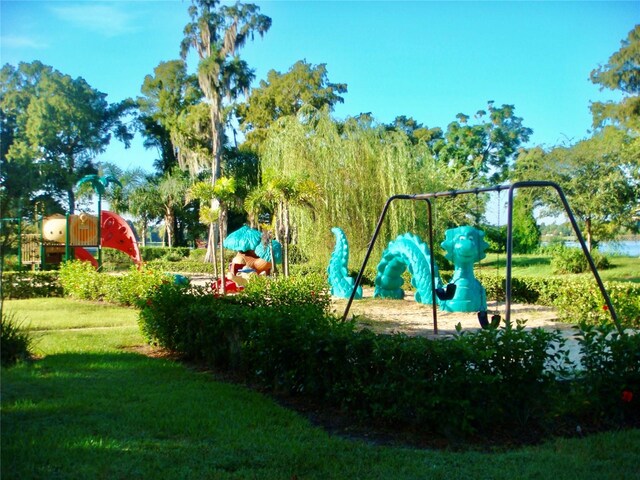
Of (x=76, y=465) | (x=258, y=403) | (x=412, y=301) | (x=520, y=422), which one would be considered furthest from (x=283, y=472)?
(x=412, y=301)

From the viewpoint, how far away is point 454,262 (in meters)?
12.9

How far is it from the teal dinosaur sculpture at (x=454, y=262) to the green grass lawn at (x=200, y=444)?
774cm

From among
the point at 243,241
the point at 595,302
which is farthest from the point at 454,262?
the point at 243,241

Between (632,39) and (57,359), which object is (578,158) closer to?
(632,39)

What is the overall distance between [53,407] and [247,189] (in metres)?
27.8

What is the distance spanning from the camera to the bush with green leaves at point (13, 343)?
5594 millimetres

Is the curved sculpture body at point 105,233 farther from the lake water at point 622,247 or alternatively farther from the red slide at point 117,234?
the lake water at point 622,247

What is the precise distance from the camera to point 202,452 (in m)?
3.82

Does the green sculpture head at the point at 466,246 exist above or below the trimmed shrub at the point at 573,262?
above

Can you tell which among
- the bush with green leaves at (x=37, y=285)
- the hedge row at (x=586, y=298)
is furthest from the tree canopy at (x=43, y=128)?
the hedge row at (x=586, y=298)

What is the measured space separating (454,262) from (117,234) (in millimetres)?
12738

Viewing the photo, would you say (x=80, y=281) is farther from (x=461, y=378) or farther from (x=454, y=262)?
(x=461, y=378)

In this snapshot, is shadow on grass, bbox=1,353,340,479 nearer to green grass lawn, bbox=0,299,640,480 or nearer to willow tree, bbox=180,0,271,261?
green grass lawn, bbox=0,299,640,480

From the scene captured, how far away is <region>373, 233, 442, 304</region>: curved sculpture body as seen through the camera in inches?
520
